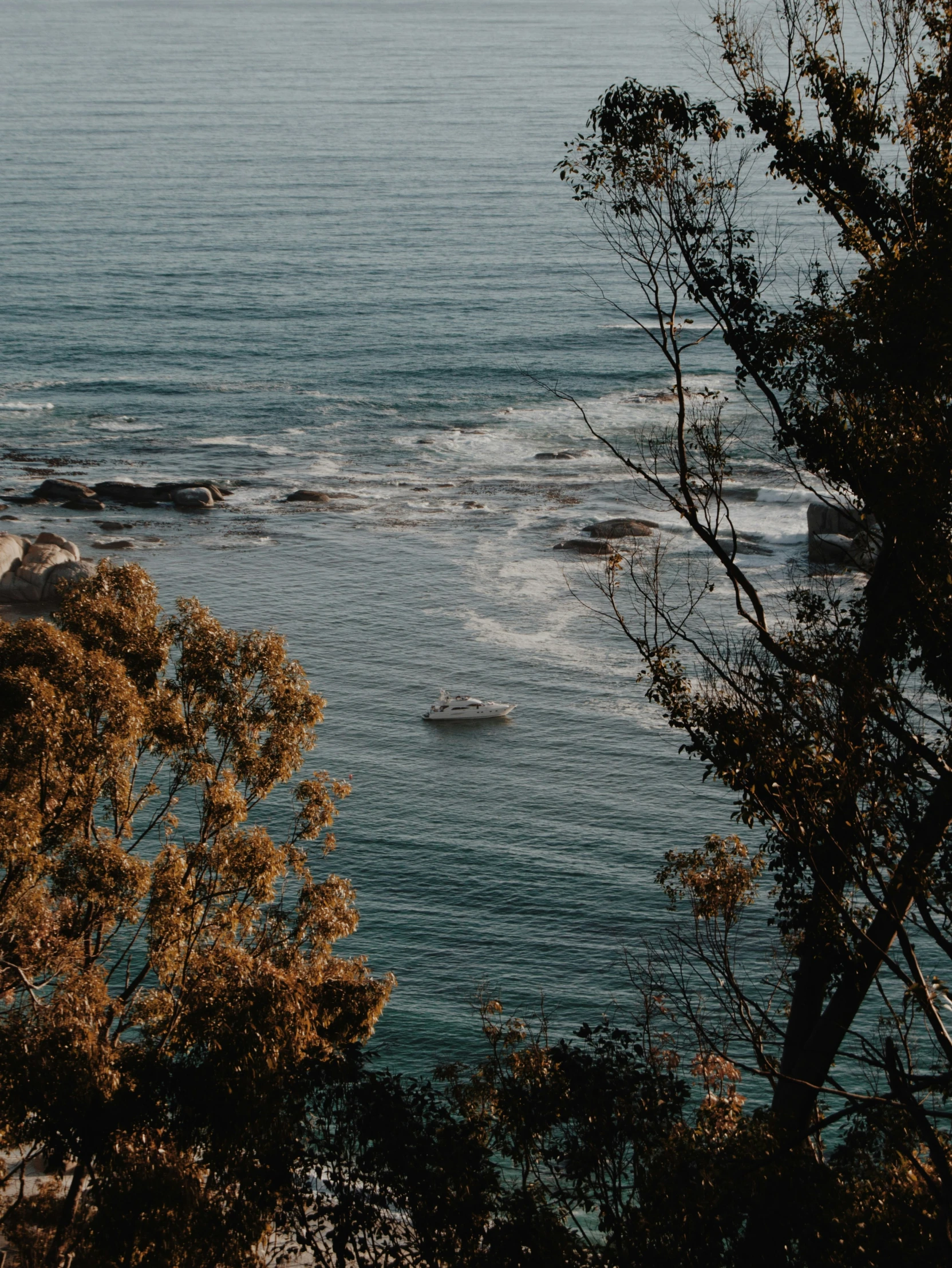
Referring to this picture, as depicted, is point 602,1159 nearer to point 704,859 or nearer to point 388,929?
point 704,859

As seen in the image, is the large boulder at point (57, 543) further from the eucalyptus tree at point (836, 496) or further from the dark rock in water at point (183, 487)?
the eucalyptus tree at point (836, 496)

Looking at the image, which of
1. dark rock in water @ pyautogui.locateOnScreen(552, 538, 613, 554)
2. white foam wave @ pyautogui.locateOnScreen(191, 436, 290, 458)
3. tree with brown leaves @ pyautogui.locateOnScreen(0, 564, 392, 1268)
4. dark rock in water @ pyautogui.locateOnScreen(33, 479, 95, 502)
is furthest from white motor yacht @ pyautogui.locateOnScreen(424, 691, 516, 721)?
white foam wave @ pyautogui.locateOnScreen(191, 436, 290, 458)

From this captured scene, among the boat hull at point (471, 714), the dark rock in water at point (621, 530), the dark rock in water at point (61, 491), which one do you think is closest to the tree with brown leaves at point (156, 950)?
the boat hull at point (471, 714)

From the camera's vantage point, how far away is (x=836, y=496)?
59.1ft

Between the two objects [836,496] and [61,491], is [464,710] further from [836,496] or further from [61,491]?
[836,496]

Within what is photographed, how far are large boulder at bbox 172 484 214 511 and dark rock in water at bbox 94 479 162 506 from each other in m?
1.43

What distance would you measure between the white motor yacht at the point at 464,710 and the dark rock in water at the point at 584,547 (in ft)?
66.9

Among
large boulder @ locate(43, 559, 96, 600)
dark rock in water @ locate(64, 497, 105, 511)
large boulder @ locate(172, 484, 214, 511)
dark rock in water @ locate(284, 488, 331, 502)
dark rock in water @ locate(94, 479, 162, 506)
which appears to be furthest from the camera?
dark rock in water @ locate(284, 488, 331, 502)

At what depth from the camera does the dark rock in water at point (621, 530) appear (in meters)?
82.3

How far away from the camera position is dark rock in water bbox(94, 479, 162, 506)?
90.4 meters

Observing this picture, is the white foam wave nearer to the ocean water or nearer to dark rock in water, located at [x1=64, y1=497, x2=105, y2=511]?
the ocean water

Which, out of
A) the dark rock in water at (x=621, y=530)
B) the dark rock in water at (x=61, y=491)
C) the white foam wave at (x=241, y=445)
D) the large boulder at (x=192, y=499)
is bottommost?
the dark rock in water at (x=61, y=491)

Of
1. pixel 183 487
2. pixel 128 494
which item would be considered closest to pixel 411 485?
pixel 183 487

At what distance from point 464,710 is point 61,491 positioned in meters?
→ 41.3
